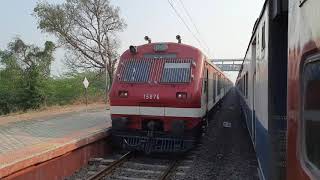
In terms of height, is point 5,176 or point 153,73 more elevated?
point 153,73

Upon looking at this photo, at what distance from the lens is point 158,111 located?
408 inches

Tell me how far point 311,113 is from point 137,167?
7355mm

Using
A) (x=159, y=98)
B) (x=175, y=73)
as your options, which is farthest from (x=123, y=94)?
(x=175, y=73)

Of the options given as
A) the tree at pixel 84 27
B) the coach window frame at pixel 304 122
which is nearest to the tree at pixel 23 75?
the tree at pixel 84 27

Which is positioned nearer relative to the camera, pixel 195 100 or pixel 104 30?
pixel 195 100

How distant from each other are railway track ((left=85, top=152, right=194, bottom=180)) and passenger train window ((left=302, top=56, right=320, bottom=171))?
5868 millimetres

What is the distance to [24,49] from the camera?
34531 millimetres

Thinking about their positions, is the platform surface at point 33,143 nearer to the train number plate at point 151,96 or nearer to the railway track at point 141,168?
the railway track at point 141,168

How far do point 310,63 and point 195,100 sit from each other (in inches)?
299

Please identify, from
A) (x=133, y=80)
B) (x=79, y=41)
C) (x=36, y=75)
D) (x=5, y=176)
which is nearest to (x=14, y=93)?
(x=36, y=75)

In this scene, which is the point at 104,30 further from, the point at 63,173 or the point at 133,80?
the point at 63,173

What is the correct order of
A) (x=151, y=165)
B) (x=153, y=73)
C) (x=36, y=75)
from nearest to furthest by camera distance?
(x=151, y=165)
(x=153, y=73)
(x=36, y=75)

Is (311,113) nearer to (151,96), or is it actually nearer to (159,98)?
(159,98)

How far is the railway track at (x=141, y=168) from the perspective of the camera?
8.69 metres
